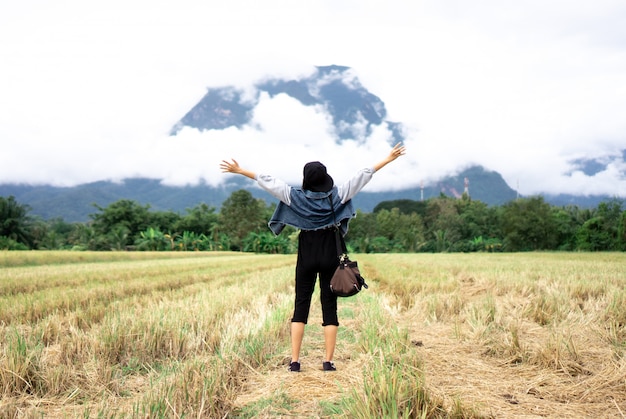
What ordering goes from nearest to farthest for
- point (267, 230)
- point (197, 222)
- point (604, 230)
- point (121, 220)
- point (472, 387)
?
A: point (472, 387)
point (604, 230)
point (121, 220)
point (267, 230)
point (197, 222)

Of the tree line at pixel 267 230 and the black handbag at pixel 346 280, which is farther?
the tree line at pixel 267 230

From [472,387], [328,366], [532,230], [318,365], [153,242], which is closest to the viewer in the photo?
[472,387]

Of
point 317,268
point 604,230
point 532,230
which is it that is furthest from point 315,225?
point 532,230

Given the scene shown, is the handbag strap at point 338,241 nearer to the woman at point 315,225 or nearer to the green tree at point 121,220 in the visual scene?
the woman at point 315,225

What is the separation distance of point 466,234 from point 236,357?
84955mm

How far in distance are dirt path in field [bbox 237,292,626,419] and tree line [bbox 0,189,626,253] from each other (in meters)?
51.2

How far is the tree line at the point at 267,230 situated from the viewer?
53969mm

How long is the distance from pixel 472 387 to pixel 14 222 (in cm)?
5938

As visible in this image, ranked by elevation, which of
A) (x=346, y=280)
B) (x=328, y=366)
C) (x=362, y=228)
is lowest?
(x=362, y=228)

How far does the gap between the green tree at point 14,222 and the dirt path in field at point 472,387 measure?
56.6 metres

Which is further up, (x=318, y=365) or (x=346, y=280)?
(x=346, y=280)

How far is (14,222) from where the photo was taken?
167 feet

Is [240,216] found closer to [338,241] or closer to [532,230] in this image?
[532,230]

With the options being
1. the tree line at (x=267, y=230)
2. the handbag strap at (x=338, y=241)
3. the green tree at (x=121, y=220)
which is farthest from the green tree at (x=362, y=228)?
the handbag strap at (x=338, y=241)
